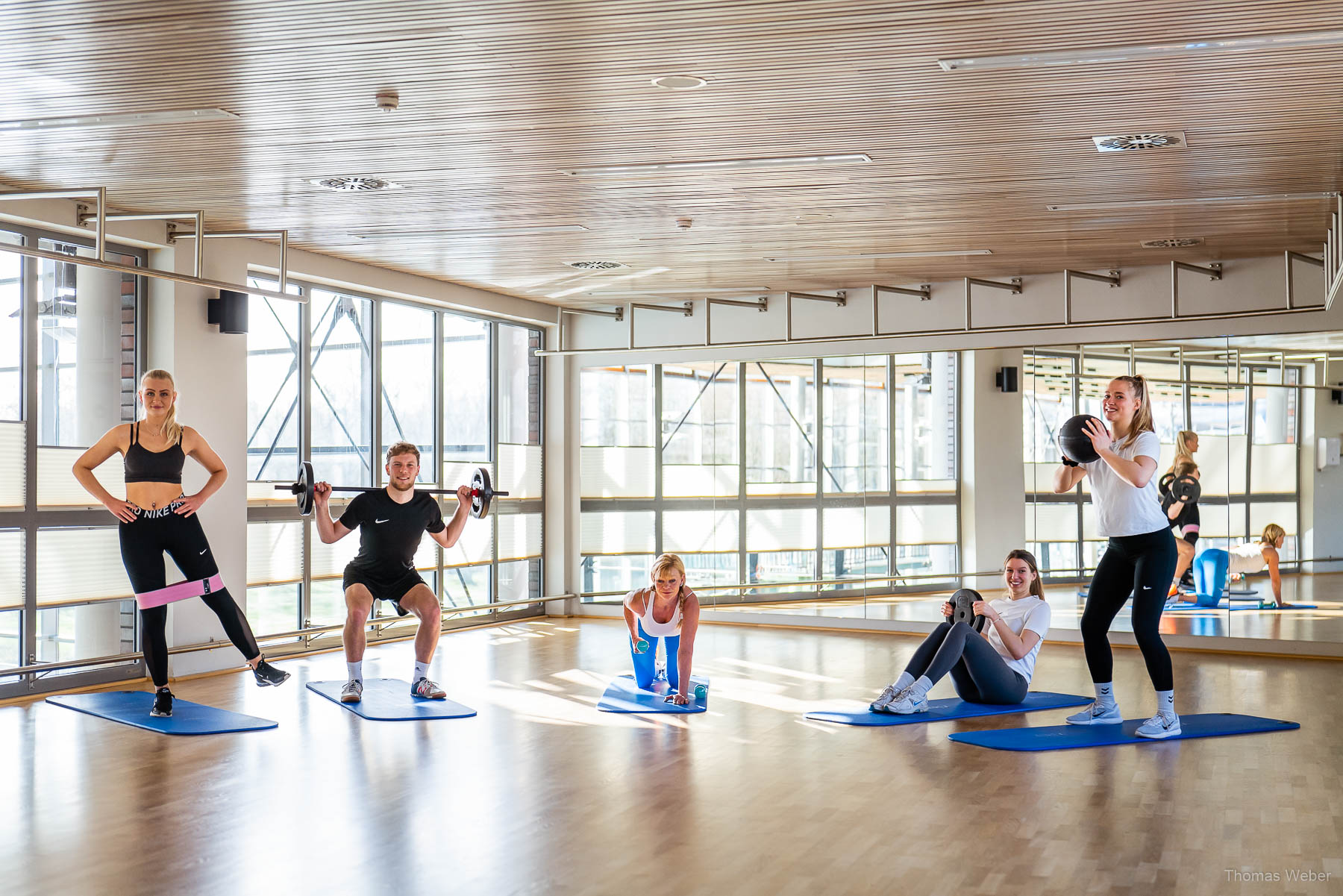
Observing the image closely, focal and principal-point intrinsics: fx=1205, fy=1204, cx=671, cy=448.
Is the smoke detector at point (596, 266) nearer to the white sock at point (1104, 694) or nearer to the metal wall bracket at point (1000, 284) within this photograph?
the metal wall bracket at point (1000, 284)

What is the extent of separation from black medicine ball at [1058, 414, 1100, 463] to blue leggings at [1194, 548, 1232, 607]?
323 centimetres

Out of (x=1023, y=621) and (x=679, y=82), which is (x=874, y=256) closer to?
(x=1023, y=621)

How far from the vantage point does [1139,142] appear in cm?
491

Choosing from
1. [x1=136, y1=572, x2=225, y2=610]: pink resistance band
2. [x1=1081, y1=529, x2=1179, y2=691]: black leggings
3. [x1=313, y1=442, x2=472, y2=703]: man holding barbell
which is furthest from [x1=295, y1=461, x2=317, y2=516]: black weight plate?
[x1=1081, y1=529, x2=1179, y2=691]: black leggings

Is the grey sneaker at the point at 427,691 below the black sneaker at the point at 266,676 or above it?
below

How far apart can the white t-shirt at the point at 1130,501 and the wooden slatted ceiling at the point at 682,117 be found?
1.26m

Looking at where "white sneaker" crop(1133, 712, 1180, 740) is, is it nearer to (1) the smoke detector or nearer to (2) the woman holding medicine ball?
(2) the woman holding medicine ball

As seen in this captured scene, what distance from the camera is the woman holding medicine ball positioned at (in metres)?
4.84

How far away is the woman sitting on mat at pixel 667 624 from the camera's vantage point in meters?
5.66

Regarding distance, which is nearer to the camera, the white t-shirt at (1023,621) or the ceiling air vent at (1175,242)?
the white t-shirt at (1023,621)

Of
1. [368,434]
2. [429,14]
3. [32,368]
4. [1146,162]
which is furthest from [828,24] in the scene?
[368,434]

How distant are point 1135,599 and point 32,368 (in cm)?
Answer: 539

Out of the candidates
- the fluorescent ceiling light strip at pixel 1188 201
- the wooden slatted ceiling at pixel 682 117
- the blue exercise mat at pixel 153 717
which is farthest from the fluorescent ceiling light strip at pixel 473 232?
the blue exercise mat at pixel 153 717

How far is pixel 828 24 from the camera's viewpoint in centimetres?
362
